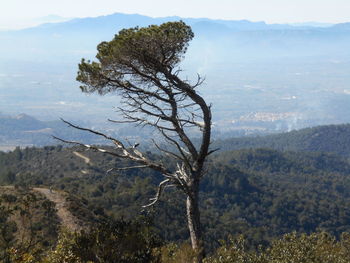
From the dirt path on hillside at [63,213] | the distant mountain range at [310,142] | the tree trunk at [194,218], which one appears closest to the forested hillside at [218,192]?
the dirt path on hillside at [63,213]

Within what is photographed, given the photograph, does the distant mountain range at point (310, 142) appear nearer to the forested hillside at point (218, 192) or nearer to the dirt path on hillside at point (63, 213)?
the forested hillside at point (218, 192)

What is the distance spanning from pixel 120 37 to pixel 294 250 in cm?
856

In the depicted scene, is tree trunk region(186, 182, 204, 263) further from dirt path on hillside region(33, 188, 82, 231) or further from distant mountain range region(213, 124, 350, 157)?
distant mountain range region(213, 124, 350, 157)

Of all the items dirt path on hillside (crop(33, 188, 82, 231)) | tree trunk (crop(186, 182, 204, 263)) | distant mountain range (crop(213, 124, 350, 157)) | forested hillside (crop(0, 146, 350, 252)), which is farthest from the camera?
distant mountain range (crop(213, 124, 350, 157))

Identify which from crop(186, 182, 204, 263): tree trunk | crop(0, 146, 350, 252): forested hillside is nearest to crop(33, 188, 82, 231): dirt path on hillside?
crop(0, 146, 350, 252): forested hillside

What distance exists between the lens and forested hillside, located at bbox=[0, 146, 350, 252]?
6000 cm

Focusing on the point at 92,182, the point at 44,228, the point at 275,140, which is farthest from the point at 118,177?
the point at 275,140

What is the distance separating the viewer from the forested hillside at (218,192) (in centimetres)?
6000

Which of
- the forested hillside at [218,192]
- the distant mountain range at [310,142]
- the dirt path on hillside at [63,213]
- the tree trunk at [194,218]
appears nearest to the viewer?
the tree trunk at [194,218]

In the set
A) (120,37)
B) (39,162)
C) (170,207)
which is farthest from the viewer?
(39,162)

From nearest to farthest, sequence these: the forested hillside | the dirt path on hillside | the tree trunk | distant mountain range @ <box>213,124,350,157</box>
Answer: the tree trunk → the dirt path on hillside → the forested hillside → distant mountain range @ <box>213,124,350,157</box>

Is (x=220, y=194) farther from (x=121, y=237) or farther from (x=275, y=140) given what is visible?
(x=275, y=140)

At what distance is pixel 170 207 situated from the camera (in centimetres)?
6159

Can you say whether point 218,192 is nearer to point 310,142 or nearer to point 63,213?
point 63,213
